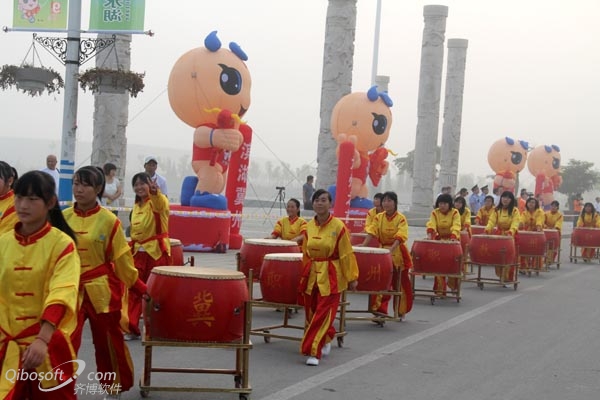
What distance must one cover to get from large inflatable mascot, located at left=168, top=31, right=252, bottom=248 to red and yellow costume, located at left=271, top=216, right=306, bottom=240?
17.7 ft

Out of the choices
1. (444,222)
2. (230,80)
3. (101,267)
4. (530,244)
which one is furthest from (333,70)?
(101,267)

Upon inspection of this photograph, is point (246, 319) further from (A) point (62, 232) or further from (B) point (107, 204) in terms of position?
(B) point (107, 204)

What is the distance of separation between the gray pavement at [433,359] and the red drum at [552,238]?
788 centimetres

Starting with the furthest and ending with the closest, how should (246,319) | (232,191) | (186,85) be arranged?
(232,191) → (186,85) → (246,319)

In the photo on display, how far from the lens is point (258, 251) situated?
1038 cm

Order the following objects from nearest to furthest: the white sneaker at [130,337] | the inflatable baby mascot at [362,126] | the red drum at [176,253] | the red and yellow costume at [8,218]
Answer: the red and yellow costume at [8,218]
the white sneaker at [130,337]
the red drum at [176,253]
the inflatable baby mascot at [362,126]

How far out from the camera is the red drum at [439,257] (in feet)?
42.9

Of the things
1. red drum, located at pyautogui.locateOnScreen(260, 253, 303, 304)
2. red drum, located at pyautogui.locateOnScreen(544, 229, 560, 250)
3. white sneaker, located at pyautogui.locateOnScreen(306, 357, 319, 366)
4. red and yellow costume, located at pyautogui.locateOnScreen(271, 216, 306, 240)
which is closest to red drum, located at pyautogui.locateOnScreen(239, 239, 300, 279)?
red drum, located at pyautogui.locateOnScreen(260, 253, 303, 304)

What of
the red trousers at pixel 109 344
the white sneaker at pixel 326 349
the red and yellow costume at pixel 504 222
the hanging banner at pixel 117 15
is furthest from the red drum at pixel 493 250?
the red trousers at pixel 109 344

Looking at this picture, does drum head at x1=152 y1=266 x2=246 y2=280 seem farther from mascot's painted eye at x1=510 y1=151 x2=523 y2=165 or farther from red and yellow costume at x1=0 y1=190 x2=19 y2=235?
mascot's painted eye at x1=510 y1=151 x2=523 y2=165

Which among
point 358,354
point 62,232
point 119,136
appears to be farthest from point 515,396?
point 119,136

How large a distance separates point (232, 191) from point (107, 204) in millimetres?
3234

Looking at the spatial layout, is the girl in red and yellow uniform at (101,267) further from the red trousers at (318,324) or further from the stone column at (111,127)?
the stone column at (111,127)

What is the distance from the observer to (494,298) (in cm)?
1432
